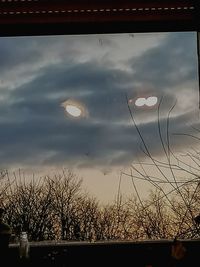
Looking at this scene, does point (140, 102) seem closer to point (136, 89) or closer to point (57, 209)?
point (136, 89)

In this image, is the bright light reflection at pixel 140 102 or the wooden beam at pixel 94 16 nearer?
the wooden beam at pixel 94 16

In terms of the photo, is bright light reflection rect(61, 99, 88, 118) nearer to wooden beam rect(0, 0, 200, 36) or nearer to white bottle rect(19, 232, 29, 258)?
wooden beam rect(0, 0, 200, 36)

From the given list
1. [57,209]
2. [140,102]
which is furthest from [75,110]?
[57,209]

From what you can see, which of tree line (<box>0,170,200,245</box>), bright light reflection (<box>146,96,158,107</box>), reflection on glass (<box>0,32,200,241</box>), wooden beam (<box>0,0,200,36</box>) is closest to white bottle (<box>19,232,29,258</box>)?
reflection on glass (<box>0,32,200,241</box>)

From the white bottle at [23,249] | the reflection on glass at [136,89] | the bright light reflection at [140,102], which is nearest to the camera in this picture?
the white bottle at [23,249]

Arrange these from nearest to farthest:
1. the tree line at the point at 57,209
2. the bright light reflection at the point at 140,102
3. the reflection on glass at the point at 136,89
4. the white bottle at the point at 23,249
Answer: the white bottle at the point at 23,249, the reflection on glass at the point at 136,89, the bright light reflection at the point at 140,102, the tree line at the point at 57,209

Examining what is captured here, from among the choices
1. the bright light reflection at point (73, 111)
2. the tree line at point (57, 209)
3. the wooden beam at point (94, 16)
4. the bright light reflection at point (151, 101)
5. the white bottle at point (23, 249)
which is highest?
the tree line at point (57, 209)

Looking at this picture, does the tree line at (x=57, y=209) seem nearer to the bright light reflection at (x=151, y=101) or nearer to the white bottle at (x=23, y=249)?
the bright light reflection at (x=151, y=101)

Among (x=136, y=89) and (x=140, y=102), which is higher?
(x=136, y=89)

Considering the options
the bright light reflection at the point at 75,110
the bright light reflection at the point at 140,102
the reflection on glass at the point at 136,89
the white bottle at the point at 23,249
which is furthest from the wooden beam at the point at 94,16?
the white bottle at the point at 23,249

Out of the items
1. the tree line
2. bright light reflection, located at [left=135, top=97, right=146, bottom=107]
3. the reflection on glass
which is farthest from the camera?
the tree line

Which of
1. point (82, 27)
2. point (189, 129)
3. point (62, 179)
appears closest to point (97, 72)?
point (189, 129)

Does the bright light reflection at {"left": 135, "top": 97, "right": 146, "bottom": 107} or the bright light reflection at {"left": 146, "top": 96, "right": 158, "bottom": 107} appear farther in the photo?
the bright light reflection at {"left": 135, "top": 97, "right": 146, "bottom": 107}

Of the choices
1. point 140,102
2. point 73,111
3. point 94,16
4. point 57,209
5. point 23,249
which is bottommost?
point 23,249
